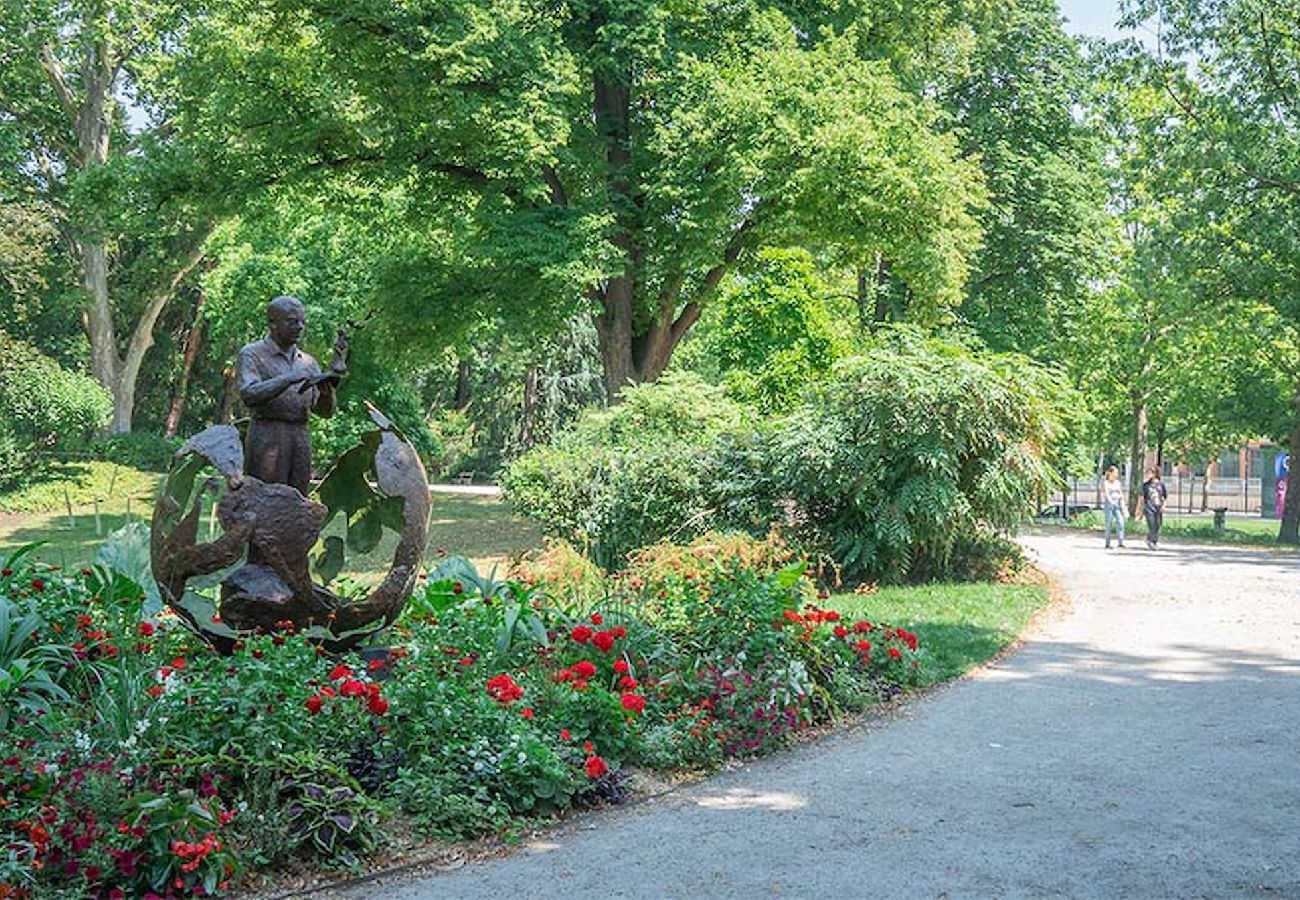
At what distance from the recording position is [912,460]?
16047mm

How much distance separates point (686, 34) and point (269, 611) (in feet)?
60.6

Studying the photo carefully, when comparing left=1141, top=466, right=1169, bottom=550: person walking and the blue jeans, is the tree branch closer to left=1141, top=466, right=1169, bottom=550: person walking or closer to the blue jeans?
the blue jeans

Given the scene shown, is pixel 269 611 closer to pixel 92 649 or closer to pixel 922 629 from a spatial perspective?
pixel 92 649

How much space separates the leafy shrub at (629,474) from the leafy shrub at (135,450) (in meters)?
21.0

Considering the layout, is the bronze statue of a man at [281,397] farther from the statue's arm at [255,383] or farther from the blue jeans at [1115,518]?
the blue jeans at [1115,518]

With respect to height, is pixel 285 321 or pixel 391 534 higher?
pixel 285 321

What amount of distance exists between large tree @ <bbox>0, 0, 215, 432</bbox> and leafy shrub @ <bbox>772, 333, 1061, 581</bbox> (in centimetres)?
1515

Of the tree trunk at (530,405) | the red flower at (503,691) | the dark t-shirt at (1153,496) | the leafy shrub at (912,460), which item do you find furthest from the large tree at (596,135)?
the tree trunk at (530,405)

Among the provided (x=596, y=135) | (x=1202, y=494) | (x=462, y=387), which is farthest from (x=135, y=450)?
(x=1202, y=494)

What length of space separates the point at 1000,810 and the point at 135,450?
35475 mm

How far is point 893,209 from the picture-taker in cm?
2208

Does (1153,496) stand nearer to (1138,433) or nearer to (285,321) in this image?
(1138,433)

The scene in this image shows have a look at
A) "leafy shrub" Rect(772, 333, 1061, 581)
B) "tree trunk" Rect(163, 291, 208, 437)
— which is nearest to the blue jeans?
"leafy shrub" Rect(772, 333, 1061, 581)

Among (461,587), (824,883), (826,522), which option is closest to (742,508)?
(826,522)
